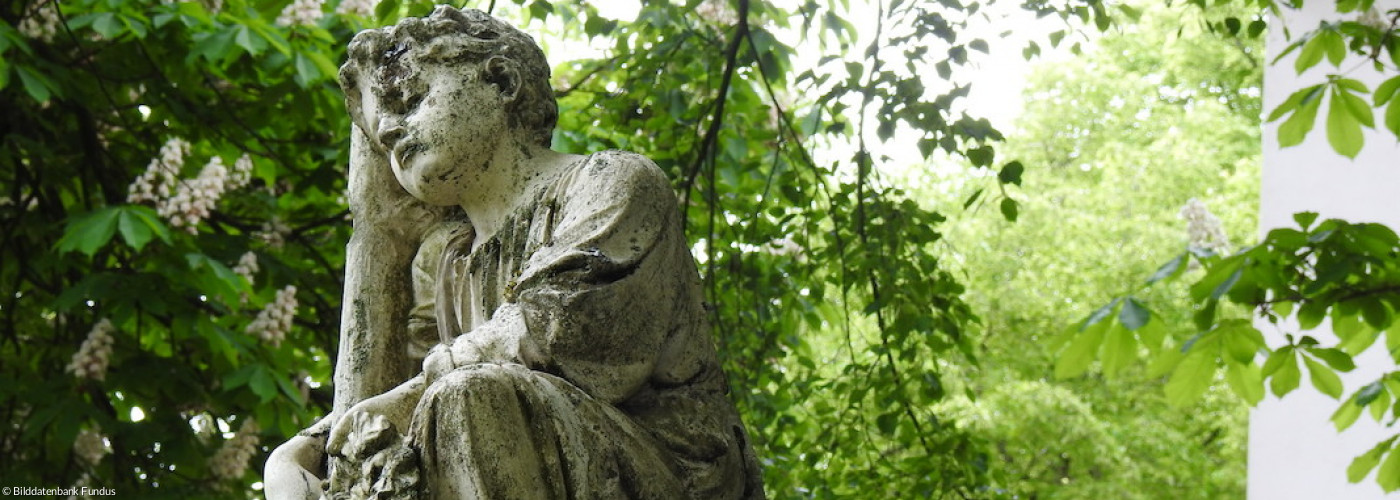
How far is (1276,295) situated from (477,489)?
2407mm

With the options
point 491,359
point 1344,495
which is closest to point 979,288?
point 1344,495

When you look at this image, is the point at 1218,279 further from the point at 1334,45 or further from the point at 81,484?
the point at 81,484

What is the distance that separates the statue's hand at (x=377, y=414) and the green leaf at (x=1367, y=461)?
2861 millimetres

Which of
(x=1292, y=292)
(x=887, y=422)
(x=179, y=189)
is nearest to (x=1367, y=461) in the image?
(x=1292, y=292)

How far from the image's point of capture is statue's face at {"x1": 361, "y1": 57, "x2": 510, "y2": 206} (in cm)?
336

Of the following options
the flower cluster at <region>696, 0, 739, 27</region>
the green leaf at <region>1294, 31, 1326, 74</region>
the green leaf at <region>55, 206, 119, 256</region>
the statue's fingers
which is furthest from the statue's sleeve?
the flower cluster at <region>696, 0, 739, 27</region>

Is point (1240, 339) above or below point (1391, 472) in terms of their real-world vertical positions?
above

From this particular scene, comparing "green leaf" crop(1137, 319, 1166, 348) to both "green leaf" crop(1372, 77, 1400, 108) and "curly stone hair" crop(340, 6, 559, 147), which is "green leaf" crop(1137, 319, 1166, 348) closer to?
"green leaf" crop(1372, 77, 1400, 108)

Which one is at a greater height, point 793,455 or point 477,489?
point 793,455

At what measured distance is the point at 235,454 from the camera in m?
6.19

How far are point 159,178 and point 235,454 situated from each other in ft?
3.27

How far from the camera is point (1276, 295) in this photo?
172 inches

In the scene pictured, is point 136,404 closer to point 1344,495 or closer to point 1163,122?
point 1344,495

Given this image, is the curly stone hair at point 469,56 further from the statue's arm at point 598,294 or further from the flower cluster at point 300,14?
the flower cluster at point 300,14
